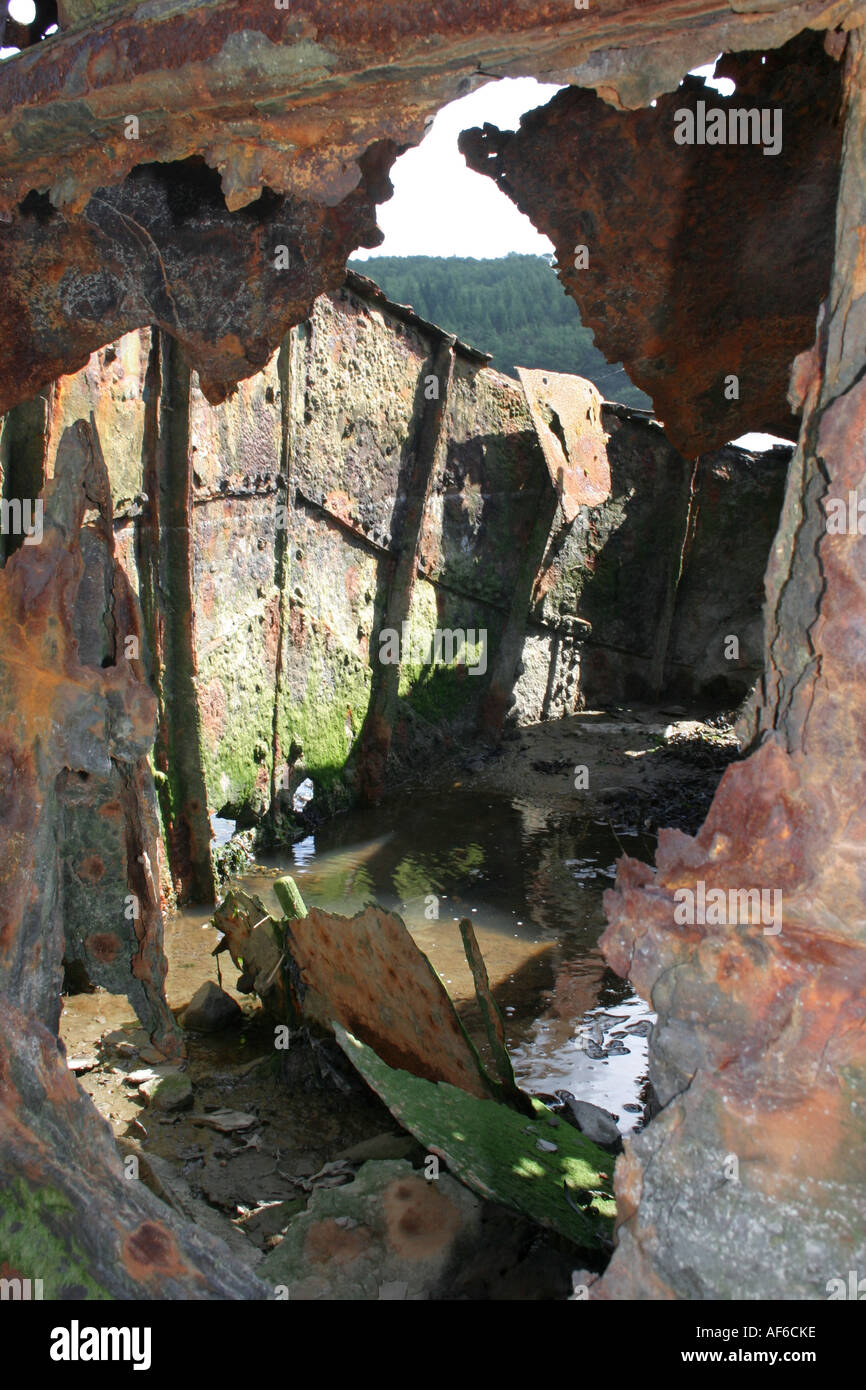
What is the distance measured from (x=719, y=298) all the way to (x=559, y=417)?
446cm

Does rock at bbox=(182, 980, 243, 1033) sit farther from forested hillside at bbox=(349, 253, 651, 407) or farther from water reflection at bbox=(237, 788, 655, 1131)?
forested hillside at bbox=(349, 253, 651, 407)

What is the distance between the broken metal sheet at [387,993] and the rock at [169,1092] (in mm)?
494

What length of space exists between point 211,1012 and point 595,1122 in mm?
1557

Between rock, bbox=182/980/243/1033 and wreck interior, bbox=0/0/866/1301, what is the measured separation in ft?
→ 0.05

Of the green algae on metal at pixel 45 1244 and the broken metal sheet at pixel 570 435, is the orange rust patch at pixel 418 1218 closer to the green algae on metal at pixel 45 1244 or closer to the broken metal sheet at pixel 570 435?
the green algae on metal at pixel 45 1244

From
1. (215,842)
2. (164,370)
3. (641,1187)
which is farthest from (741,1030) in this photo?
(215,842)

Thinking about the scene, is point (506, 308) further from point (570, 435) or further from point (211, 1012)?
point (211, 1012)

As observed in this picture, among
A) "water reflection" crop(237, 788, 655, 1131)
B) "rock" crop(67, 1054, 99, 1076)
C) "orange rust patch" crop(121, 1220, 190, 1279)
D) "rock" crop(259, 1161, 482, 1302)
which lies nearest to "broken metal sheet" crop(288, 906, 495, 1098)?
"rock" crop(259, 1161, 482, 1302)

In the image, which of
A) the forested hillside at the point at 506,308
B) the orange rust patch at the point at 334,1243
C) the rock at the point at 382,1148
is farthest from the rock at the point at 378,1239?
the forested hillside at the point at 506,308

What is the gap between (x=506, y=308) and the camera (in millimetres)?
22359

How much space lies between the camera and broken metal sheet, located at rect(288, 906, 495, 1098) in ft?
10.8

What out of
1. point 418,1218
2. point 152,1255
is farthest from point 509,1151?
point 152,1255
